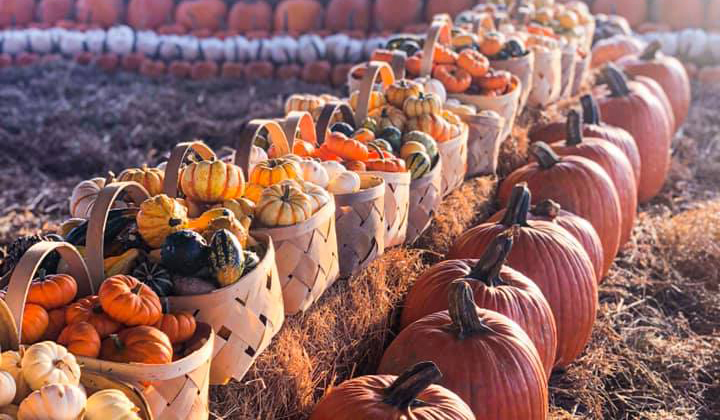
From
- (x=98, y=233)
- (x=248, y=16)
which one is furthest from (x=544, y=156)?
(x=248, y=16)

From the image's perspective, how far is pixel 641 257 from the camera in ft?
16.5

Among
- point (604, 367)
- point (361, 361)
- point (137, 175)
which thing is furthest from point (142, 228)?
point (604, 367)

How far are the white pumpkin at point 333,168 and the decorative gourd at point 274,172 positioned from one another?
0.80 feet

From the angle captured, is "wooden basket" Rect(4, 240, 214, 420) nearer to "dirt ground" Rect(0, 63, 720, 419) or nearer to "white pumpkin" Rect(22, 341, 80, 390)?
"white pumpkin" Rect(22, 341, 80, 390)

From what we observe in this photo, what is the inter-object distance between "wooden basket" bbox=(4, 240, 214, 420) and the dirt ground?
369 mm

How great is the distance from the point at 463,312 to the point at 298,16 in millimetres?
9199

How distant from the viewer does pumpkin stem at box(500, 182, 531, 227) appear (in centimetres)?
365

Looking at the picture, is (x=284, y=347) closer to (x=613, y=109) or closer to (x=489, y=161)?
(x=489, y=161)

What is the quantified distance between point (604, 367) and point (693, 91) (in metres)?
6.99

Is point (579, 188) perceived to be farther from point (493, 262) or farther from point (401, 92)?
point (493, 262)

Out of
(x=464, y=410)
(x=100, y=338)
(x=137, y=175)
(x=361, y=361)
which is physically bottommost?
(x=361, y=361)

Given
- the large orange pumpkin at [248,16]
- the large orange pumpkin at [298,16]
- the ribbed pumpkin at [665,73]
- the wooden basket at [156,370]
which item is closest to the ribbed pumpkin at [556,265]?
the wooden basket at [156,370]

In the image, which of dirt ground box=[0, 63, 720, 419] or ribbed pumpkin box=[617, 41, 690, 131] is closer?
dirt ground box=[0, 63, 720, 419]

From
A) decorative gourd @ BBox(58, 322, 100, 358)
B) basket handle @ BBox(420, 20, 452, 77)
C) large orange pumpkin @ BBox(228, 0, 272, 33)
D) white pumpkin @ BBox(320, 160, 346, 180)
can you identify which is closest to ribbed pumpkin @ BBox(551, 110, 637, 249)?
basket handle @ BBox(420, 20, 452, 77)
